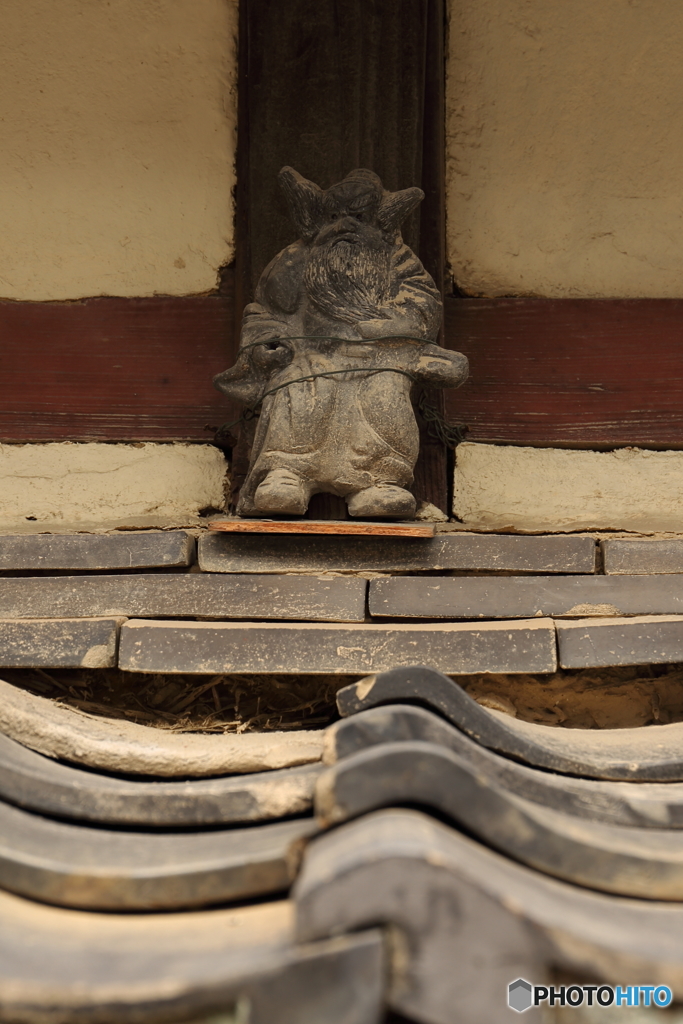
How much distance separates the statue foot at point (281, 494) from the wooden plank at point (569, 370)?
1.41 feet

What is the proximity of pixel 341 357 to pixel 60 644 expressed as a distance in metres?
0.68

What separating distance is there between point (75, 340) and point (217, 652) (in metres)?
0.77

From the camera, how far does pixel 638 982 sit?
639 mm

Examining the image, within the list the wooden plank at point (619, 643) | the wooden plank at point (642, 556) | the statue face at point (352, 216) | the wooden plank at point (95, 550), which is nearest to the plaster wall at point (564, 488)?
the wooden plank at point (642, 556)

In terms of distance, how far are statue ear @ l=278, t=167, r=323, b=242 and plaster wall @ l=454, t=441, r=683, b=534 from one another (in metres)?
0.51

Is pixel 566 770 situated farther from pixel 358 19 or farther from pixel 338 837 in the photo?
pixel 358 19

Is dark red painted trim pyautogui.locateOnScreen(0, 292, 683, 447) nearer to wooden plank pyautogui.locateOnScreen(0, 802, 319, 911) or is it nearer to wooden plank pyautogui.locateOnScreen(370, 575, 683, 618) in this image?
wooden plank pyautogui.locateOnScreen(370, 575, 683, 618)

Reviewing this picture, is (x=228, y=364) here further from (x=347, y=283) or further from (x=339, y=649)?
(x=339, y=649)

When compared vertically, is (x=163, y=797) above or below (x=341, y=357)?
below

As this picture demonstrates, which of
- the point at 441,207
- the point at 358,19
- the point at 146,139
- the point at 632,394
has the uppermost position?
the point at 358,19

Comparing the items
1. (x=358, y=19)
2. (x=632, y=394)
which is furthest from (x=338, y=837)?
(x=358, y=19)

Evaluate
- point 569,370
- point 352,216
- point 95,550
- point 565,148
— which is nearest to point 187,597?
point 95,550

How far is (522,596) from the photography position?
132 centimetres

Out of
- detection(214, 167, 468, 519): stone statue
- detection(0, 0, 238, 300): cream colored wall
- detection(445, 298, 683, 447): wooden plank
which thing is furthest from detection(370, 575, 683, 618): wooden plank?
detection(0, 0, 238, 300): cream colored wall
